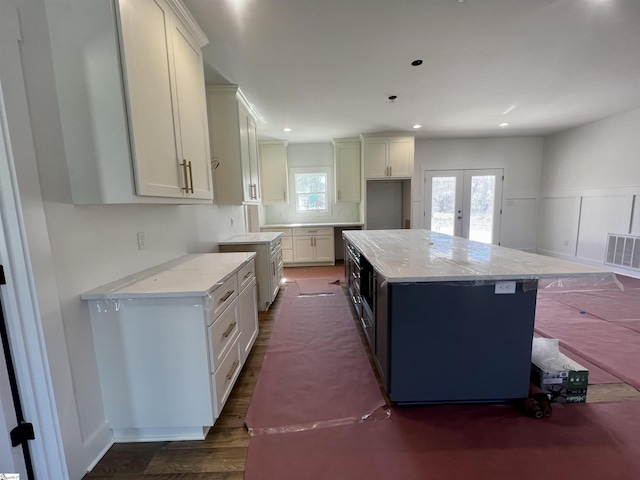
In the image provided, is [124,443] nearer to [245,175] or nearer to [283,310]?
[283,310]

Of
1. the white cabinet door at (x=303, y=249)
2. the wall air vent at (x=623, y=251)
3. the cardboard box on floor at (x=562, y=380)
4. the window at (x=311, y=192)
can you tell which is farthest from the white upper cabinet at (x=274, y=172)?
the wall air vent at (x=623, y=251)

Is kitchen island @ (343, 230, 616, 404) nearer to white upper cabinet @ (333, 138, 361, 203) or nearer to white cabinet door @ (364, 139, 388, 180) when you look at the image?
white cabinet door @ (364, 139, 388, 180)

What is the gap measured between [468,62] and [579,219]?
174 inches

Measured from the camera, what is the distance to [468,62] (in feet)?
8.34

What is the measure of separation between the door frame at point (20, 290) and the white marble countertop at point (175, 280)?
26 cm

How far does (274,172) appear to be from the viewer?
5.51 m

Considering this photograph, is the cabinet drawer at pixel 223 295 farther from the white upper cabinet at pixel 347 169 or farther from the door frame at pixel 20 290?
the white upper cabinet at pixel 347 169

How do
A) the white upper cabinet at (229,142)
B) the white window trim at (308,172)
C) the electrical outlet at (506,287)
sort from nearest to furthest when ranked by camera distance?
the electrical outlet at (506,287)
the white upper cabinet at (229,142)
the white window trim at (308,172)

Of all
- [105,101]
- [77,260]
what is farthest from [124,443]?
[105,101]

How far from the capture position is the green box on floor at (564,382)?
166cm

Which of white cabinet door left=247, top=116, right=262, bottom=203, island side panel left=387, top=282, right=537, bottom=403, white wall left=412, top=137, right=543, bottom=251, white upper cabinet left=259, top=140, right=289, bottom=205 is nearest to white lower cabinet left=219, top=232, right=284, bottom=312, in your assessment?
white cabinet door left=247, top=116, right=262, bottom=203

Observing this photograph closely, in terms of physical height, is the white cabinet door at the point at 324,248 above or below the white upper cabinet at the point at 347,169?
below

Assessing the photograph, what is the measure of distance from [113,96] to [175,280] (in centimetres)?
98

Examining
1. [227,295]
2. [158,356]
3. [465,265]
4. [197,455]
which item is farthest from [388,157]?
[197,455]
